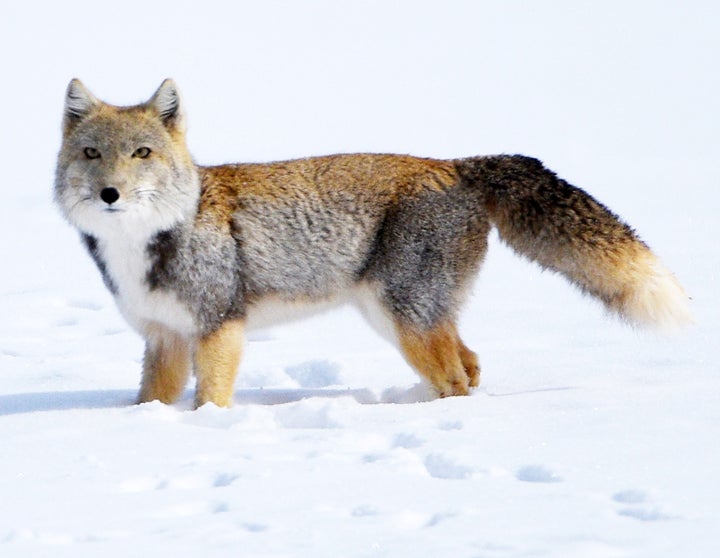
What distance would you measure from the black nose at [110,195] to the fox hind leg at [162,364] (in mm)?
1190

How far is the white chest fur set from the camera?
8172 mm

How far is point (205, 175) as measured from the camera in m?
8.66

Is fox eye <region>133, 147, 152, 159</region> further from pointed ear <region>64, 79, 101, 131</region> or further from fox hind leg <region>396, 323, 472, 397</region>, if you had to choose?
fox hind leg <region>396, 323, 472, 397</region>

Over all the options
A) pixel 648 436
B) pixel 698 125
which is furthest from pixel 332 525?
pixel 698 125

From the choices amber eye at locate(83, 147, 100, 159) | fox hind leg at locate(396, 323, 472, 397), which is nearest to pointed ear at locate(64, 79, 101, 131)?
amber eye at locate(83, 147, 100, 159)

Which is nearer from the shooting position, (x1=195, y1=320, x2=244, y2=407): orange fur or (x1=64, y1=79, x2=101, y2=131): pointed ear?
(x1=195, y1=320, x2=244, y2=407): orange fur

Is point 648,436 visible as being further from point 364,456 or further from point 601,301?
point 601,301

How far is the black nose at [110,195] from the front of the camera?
7770mm

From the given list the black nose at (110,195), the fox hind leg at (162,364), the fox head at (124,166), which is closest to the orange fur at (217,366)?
the fox hind leg at (162,364)

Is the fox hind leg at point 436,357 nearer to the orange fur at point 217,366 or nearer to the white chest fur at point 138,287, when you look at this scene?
the orange fur at point 217,366

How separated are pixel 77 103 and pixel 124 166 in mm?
819

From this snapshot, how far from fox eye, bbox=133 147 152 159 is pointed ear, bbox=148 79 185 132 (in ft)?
1.28

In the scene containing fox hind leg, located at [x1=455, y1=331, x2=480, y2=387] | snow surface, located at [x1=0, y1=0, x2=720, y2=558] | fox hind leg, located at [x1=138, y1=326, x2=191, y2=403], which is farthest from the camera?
fox hind leg, located at [x1=455, y1=331, x2=480, y2=387]

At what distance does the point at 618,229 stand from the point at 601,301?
0.54 metres
